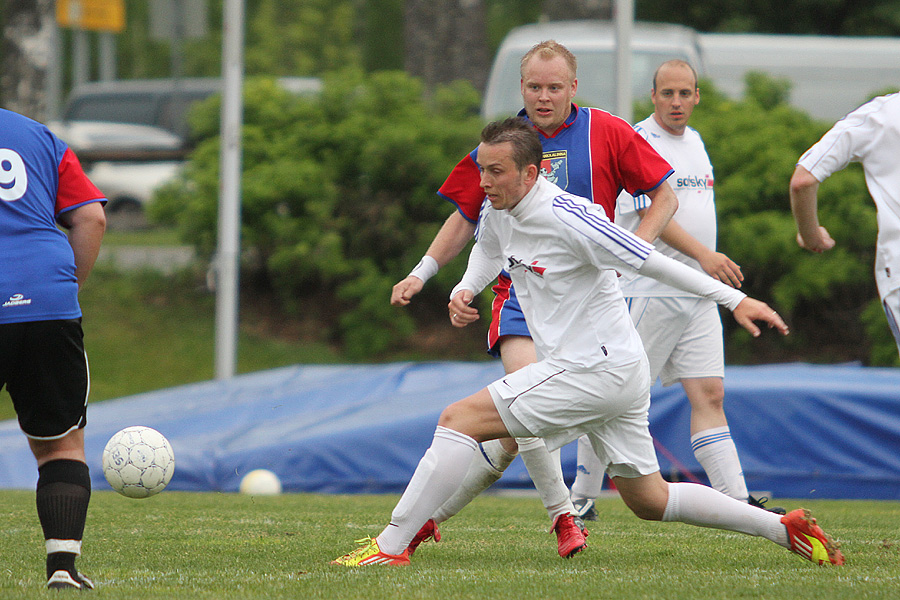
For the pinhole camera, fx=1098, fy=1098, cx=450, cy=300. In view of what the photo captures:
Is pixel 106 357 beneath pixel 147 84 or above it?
beneath

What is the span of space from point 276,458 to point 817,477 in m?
3.95

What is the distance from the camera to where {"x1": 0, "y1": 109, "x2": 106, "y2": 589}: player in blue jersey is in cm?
385

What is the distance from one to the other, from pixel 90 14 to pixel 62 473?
2923 centimetres

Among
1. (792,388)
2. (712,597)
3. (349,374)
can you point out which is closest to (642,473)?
(712,597)

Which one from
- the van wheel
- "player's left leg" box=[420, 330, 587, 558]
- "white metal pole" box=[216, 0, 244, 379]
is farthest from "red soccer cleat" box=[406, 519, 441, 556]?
the van wheel

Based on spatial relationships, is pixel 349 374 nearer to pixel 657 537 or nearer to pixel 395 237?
pixel 395 237

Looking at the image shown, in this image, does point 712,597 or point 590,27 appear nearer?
point 712,597

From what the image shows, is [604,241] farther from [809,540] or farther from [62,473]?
[62,473]

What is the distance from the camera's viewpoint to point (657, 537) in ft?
18.0

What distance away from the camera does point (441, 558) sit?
483 centimetres

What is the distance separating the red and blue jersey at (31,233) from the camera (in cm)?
384

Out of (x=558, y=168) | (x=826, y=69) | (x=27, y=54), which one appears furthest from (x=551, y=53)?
(x=27, y=54)

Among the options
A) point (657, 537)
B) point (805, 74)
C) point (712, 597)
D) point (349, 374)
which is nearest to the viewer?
point (712, 597)

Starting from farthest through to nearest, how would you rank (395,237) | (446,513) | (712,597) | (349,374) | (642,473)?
(395,237), (349,374), (446,513), (642,473), (712,597)
